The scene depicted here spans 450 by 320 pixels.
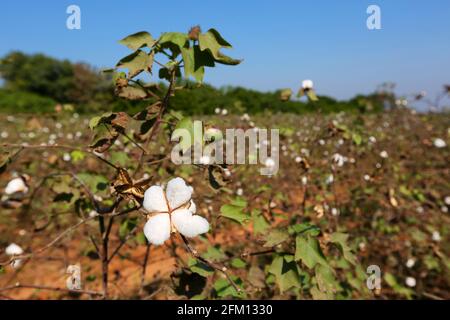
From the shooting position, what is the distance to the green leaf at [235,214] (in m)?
1.13

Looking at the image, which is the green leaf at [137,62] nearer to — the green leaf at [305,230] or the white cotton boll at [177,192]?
the white cotton boll at [177,192]

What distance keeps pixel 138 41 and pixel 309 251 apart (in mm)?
859

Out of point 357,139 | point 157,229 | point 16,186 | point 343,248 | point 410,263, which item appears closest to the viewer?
point 157,229

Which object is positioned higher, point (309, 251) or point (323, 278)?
point (309, 251)

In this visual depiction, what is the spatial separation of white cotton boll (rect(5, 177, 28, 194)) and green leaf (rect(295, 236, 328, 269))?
114 centimetres

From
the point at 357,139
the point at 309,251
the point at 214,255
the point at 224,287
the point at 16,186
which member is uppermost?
the point at 357,139

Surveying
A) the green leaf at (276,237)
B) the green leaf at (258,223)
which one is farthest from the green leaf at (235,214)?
the green leaf at (258,223)

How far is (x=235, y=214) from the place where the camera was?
3.82 ft

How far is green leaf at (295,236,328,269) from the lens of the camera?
1.14 metres

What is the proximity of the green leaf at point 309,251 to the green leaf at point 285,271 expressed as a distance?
0.06 metres

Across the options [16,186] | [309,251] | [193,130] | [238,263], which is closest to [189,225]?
[193,130]

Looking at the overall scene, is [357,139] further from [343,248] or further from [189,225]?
[189,225]
